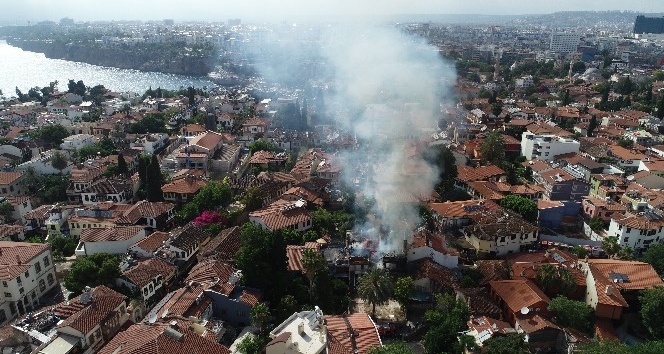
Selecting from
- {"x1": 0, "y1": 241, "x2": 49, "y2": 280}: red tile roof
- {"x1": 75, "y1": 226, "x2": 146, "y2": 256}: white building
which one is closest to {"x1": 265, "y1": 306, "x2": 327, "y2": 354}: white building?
{"x1": 75, "y1": 226, "x2": 146, "y2": 256}: white building

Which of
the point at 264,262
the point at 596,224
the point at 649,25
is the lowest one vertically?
the point at 596,224

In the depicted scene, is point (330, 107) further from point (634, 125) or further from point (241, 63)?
A: point (241, 63)

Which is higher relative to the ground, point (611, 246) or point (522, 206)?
point (522, 206)

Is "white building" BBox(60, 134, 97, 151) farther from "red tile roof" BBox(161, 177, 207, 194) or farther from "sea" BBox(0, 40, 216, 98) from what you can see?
"sea" BBox(0, 40, 216, 98)

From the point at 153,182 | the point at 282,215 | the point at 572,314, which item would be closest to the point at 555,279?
the point at 572,314

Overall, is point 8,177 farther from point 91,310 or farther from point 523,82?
point 523,82

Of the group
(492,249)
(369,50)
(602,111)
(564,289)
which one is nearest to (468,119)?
(369,50)

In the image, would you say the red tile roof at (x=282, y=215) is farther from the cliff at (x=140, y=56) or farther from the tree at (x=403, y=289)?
the cliff at (x=140, y=56)
